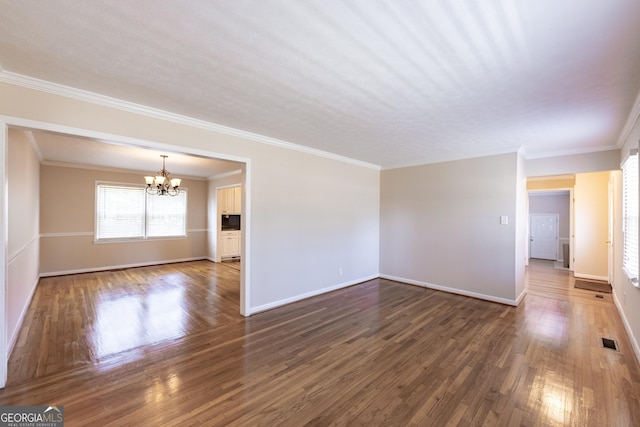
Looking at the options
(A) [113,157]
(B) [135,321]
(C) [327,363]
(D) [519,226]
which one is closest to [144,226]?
(A) [113,157]

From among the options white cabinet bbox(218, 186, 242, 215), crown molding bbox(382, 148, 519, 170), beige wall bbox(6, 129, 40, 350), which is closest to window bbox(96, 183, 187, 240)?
white cabinet bbox(218, 186, 242, 215)

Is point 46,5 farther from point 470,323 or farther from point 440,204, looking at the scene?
point 440,204

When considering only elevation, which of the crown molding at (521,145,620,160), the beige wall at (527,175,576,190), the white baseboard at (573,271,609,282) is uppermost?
the crown molding at (521,145,620,160)

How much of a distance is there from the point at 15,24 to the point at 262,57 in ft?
4.71

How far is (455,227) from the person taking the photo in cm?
500

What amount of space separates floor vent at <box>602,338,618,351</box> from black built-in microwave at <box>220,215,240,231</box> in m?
7.95

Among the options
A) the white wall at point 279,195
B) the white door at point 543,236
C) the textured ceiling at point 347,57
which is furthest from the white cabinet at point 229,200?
the white door at point 543,236

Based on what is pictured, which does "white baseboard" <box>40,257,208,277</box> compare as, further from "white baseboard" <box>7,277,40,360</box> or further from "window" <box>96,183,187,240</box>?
"white baseboard" <box>7,277,40,360</box>

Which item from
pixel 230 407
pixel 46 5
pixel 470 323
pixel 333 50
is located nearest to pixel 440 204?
pixel 470 323

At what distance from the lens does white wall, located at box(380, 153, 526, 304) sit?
4.42 metres

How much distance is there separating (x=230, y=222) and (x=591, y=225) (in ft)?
30.1

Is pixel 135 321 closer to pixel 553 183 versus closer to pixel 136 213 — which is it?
pixel 136 213

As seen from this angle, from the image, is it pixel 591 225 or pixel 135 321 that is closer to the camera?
pixel 135 321

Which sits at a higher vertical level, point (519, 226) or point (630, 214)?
point (630, 214)
